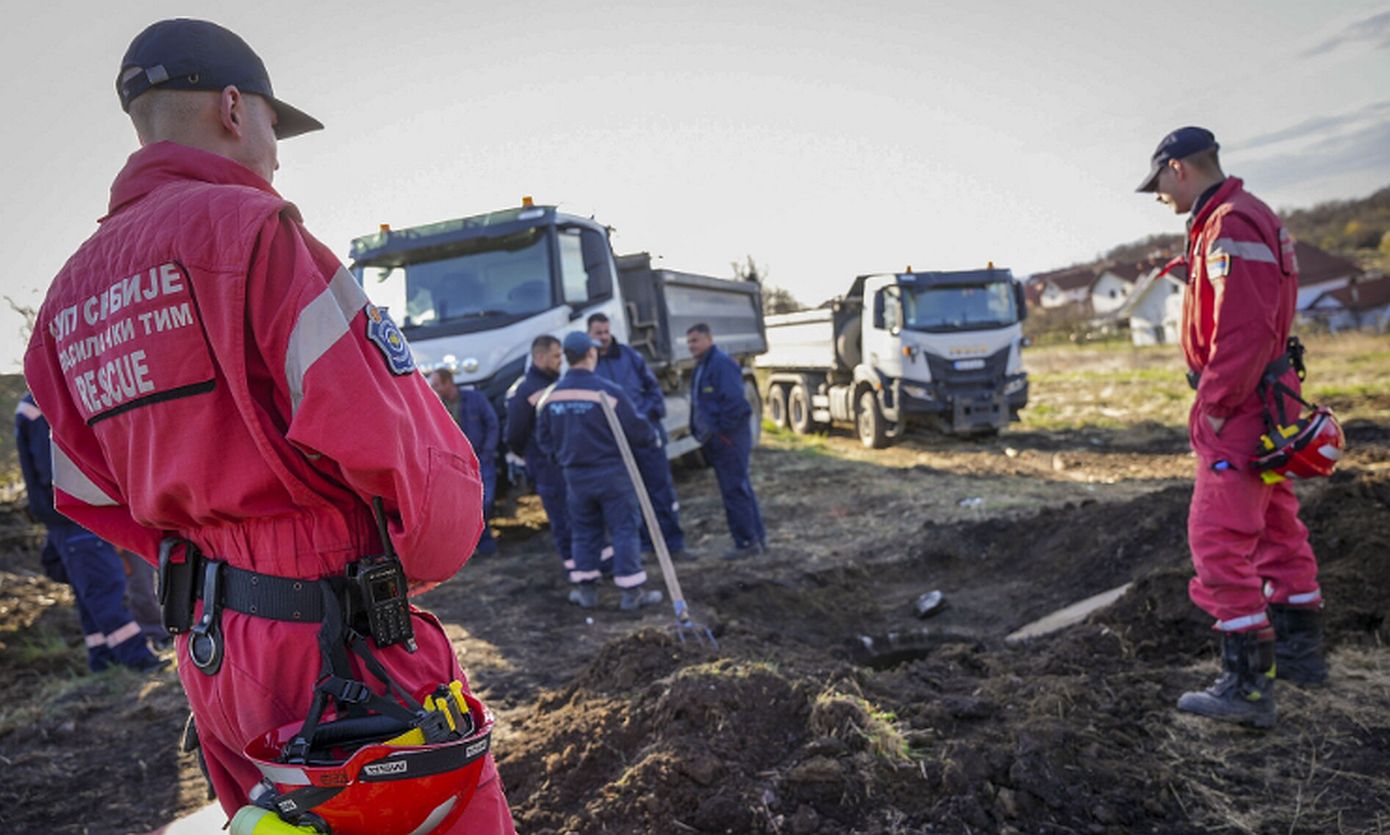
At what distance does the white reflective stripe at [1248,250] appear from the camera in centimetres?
334

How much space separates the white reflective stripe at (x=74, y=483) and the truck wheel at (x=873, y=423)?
1364 cm

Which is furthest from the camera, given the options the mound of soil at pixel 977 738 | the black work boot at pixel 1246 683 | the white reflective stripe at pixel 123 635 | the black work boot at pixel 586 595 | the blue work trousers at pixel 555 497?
the blue work trousers at pixel 555 497

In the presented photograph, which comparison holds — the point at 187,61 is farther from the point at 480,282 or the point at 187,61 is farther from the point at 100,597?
the point at 480,282

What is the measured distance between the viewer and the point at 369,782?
141 centimetres

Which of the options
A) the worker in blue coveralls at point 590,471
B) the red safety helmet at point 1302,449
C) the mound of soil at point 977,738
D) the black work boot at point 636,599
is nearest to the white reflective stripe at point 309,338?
the mound of soil at point 977,738

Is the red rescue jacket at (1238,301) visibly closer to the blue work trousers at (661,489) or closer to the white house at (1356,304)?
the blue work trousers at (661,489)

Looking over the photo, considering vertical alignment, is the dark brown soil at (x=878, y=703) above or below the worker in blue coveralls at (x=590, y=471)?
below

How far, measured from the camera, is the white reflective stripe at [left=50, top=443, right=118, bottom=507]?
69.9 inches

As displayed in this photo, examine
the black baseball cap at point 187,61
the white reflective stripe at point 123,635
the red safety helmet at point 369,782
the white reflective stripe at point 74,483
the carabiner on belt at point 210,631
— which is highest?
the black baseball cap at point 187,61

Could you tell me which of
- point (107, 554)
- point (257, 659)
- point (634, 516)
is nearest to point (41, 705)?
point (107, 554)

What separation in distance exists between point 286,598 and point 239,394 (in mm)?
356

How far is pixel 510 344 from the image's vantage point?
826cm

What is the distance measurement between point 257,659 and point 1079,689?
10.2 ft

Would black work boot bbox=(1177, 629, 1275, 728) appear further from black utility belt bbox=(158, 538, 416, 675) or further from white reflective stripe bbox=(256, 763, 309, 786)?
white reflective stripe bbox=(256, 763, 309, 786)
